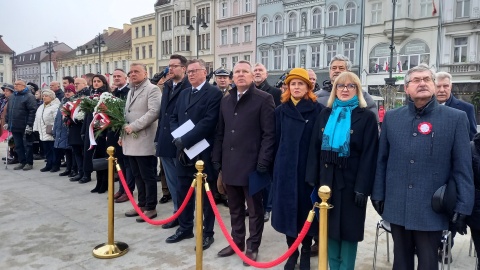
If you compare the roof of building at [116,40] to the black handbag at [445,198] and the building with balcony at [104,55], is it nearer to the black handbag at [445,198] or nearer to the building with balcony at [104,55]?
the building with balcony at [104,55]

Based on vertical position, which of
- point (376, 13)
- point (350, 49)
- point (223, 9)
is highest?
point (223, 9)

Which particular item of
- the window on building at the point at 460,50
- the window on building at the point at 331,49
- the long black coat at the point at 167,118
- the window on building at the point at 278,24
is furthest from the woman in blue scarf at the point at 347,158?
the window on building at the point at 278,24

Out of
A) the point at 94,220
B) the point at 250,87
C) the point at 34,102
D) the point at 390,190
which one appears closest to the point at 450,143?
the point at 390,190

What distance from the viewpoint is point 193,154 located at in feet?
14.3

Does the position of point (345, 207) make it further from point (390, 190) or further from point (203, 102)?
point (203, 102)

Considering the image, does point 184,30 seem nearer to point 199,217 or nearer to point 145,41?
point 145,41

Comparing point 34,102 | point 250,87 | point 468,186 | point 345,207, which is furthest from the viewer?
point 34,102

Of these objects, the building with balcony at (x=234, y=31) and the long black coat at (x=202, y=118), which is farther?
the building with balcony at (x=234, y=31)

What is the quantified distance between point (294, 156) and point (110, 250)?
7.52 feet

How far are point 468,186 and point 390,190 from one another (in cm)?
52

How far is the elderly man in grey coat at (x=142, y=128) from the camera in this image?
5320 mm

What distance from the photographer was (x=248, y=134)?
13.0 ft

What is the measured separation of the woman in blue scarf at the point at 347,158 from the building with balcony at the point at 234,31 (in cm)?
3570

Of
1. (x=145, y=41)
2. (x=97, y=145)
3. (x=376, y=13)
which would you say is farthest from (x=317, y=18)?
(x=97, y=145)
